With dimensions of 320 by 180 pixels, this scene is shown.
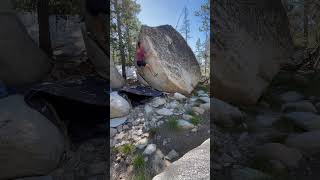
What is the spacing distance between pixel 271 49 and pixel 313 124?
69 centimetres

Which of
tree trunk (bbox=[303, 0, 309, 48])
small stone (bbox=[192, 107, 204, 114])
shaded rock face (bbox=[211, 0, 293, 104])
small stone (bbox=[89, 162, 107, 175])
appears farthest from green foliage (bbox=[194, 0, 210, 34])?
tree trunk (bbox=[303, 0, 309, 48])

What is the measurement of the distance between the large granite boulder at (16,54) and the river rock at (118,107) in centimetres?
77

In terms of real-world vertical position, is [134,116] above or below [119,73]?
below

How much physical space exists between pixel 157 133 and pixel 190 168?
0.34 meters

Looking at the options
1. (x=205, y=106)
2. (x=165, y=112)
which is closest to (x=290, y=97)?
(x=205, y=106)

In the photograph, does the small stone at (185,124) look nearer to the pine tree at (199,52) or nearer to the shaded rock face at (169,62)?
the shaded rock face at (169,62)

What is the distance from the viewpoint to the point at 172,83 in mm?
1965

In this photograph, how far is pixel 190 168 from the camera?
4.59ft

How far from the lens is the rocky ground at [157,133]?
1.53 meters

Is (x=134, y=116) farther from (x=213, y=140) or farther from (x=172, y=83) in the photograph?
(x=213, y=140)

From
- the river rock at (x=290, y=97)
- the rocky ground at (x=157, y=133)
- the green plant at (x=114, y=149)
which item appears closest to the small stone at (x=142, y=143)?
the rocky ground at (x=157, y=133)

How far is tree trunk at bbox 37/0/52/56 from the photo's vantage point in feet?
7.68

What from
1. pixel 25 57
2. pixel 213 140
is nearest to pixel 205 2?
pixel 213 140

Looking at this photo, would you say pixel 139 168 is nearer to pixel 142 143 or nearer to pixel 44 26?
pixel 142 143
